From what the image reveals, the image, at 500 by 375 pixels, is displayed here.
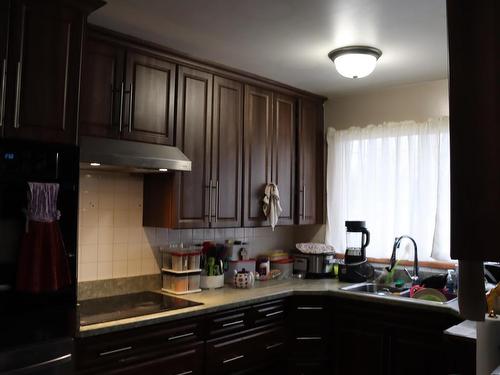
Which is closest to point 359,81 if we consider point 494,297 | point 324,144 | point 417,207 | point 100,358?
point 324,144

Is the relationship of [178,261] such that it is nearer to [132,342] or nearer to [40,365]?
[132,342]

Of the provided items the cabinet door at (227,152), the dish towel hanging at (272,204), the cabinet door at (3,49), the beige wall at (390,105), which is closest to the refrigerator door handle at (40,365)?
the cabinet door at (3,49)

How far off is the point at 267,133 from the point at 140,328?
1.78 meters

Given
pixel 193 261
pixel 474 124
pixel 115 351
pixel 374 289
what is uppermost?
A: pixel 474 124

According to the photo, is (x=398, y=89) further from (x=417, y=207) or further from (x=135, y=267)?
(x=135, y=267)

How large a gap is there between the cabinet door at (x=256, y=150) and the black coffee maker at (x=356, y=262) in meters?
0.71

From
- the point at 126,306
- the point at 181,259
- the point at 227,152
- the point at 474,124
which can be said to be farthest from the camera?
the point at 227,152

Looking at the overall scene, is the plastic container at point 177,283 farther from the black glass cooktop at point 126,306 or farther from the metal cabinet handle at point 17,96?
the metal cabinet handle at point 17,96

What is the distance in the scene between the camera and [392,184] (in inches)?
138

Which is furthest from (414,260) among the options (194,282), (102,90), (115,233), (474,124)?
(474,124)

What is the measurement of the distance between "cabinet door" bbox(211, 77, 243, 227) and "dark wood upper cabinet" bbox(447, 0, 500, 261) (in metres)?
2.61

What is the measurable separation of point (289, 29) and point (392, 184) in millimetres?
1685

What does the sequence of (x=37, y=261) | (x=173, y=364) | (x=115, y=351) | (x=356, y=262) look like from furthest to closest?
(x=356, y=262) → (x=173, y=364) → (x=115, y=351) → (x=37, y=261)

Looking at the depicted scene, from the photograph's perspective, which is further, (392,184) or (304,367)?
(392,184)
